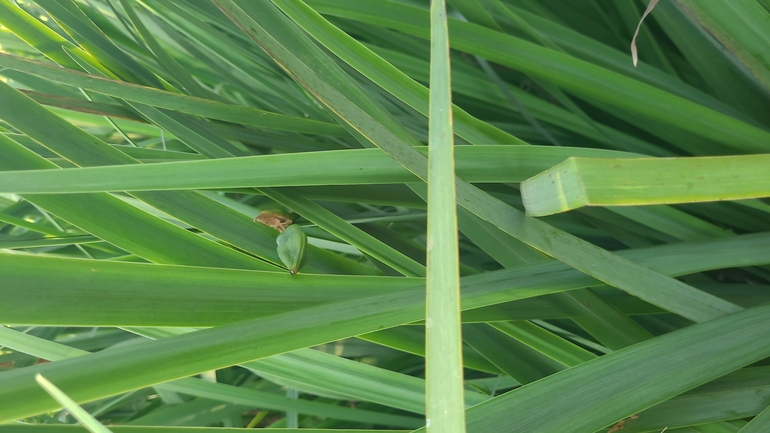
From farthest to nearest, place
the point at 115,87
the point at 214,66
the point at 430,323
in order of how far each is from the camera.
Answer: the point at 214,66, the point at 115,87, the point at 430,323

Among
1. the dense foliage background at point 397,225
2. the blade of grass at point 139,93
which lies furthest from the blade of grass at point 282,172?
the blade of grass at point 139,93

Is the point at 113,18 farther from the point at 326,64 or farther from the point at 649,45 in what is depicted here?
the point at 649,45

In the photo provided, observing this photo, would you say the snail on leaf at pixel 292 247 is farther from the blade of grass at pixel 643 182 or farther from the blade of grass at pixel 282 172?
the blade of grass at pixel 643 182

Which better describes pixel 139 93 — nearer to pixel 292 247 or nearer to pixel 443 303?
pixel 292 247

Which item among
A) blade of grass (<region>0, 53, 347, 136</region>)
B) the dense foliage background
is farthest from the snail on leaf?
blade of grass (<region>0, 53, 347, 136</region>)

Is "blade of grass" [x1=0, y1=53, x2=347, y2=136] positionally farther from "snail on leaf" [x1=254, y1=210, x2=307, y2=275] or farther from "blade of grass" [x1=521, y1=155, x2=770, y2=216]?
"blade of grass" [x1=521, y1=155, x2=770, y2=216]

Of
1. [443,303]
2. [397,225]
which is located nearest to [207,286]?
[443,303]

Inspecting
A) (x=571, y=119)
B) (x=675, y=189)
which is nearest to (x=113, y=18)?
(x=571, y=119)

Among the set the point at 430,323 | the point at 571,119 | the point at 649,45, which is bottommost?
the point at 430,323
